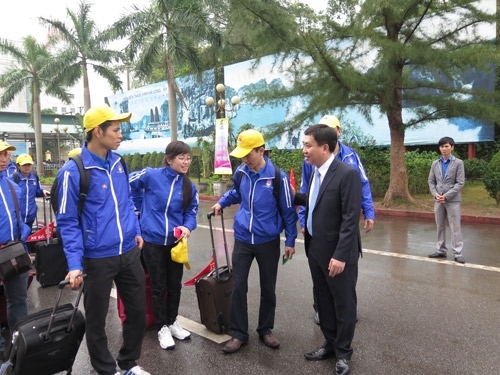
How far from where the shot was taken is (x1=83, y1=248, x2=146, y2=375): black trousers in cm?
277

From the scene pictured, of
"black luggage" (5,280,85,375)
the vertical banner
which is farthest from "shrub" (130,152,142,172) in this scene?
"black luggage" (5,280,85,375)

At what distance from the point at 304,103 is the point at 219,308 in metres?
8.96

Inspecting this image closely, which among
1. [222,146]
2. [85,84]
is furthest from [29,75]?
[222,146]

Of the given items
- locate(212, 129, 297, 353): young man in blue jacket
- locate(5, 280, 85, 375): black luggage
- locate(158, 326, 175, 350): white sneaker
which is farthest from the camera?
locate(158, 326, 175, 350): white sneaker

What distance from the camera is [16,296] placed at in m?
3.51

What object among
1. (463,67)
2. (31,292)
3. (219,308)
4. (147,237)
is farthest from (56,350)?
(463,67)

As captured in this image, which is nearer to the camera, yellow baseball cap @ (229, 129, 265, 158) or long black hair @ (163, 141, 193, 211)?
yellow baseball cap @ (229, 129, 265, 158)

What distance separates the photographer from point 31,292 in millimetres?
5293

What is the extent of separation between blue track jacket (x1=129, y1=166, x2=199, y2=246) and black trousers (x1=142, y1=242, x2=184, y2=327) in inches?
3.6

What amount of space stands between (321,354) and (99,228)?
75.6 inches

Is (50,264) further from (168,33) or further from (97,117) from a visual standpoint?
(168,33)

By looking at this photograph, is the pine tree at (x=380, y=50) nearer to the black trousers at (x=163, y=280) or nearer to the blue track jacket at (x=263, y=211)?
the blue track jacket at (x=263, y=211)

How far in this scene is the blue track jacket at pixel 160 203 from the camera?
362cm

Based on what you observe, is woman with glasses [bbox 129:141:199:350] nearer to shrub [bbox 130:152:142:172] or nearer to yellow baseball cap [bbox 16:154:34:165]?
yellow baseball cap [bbox 16:154:34:165]
